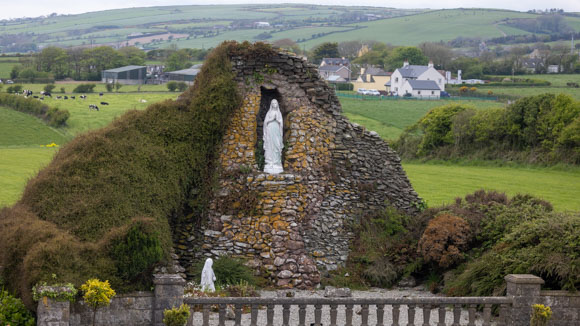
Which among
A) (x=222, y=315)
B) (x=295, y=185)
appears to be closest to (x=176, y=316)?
(x=222, y=315)

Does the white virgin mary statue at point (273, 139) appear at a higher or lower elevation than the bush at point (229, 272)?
higher

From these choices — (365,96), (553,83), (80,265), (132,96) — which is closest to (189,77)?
(132,96)

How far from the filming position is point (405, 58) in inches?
4783

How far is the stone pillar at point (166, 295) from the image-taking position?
14.3 metres

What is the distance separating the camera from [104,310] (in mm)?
14367

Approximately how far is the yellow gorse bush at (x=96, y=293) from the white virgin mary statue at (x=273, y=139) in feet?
25.4

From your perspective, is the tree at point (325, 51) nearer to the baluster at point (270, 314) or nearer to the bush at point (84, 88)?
the bush at point (84, 88)

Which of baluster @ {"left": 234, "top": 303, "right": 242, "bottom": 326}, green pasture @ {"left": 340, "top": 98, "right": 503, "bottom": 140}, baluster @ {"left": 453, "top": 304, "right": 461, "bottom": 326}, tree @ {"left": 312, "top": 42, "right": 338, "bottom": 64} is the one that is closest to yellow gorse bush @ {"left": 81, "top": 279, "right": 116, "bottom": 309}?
baluster @ {"left": 234, "top": 303, "right": 242, "bottom": 326}

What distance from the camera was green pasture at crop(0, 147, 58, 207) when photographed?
24781 millimetres

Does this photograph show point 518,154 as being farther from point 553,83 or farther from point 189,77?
point 553,83

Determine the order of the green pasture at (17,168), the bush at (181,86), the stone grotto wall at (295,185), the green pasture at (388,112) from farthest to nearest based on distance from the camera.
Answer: the bush at (181,86)
the green pasture at (388,112)
the green pasture at (17,168)
the stone grotto wall at (295,185)

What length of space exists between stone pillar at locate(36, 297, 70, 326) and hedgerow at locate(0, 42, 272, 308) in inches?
20.4

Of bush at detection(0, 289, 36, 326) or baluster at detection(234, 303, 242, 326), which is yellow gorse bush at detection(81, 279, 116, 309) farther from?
baluster at detection(234, 303, 242, 326)

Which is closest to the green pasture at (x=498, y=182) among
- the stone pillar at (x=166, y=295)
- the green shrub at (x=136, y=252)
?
the green shrub at (x=136, y=252)
